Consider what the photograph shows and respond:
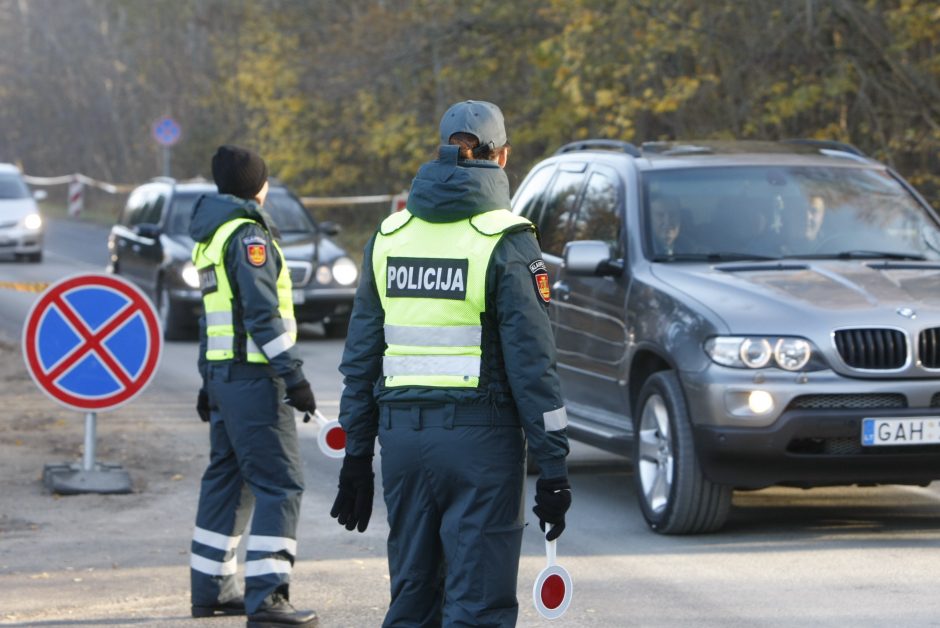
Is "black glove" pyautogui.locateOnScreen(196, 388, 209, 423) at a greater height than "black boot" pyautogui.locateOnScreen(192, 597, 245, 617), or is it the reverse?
"black glove" pyautogui.locateOnScreen(196, 388, 209, 423)

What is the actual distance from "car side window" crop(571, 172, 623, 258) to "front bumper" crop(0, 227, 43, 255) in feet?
68.2

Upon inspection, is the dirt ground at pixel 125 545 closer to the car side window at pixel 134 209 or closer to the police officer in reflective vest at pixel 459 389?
the police officer in reflective vest at pixel 459 389

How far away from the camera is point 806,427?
7469 millimetres

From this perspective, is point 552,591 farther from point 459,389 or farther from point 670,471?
point 670,471

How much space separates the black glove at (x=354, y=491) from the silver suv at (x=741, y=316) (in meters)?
3.03

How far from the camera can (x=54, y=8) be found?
198 ft

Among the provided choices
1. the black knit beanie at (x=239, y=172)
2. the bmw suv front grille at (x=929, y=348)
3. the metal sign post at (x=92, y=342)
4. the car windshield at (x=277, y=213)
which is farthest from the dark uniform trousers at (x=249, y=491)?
the car windshield at (x=277, y=213)

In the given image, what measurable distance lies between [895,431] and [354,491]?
341 centimetres

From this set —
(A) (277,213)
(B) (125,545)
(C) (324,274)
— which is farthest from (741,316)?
(A) (277,213)

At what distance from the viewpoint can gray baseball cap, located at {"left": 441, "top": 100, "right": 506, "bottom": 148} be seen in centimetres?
477

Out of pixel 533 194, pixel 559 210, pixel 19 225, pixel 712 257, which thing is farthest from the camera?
pixel 19 225

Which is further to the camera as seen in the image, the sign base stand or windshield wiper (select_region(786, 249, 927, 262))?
the sign base stand

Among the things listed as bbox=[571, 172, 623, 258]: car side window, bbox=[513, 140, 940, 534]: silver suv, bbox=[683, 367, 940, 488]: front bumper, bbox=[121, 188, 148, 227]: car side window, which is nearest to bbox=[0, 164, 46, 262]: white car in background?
bbox=[121, 188, 148, 227]: car side window

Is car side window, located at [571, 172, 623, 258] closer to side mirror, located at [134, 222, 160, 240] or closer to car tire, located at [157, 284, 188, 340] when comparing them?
car tire, located at [157, 284, 188, 340]
